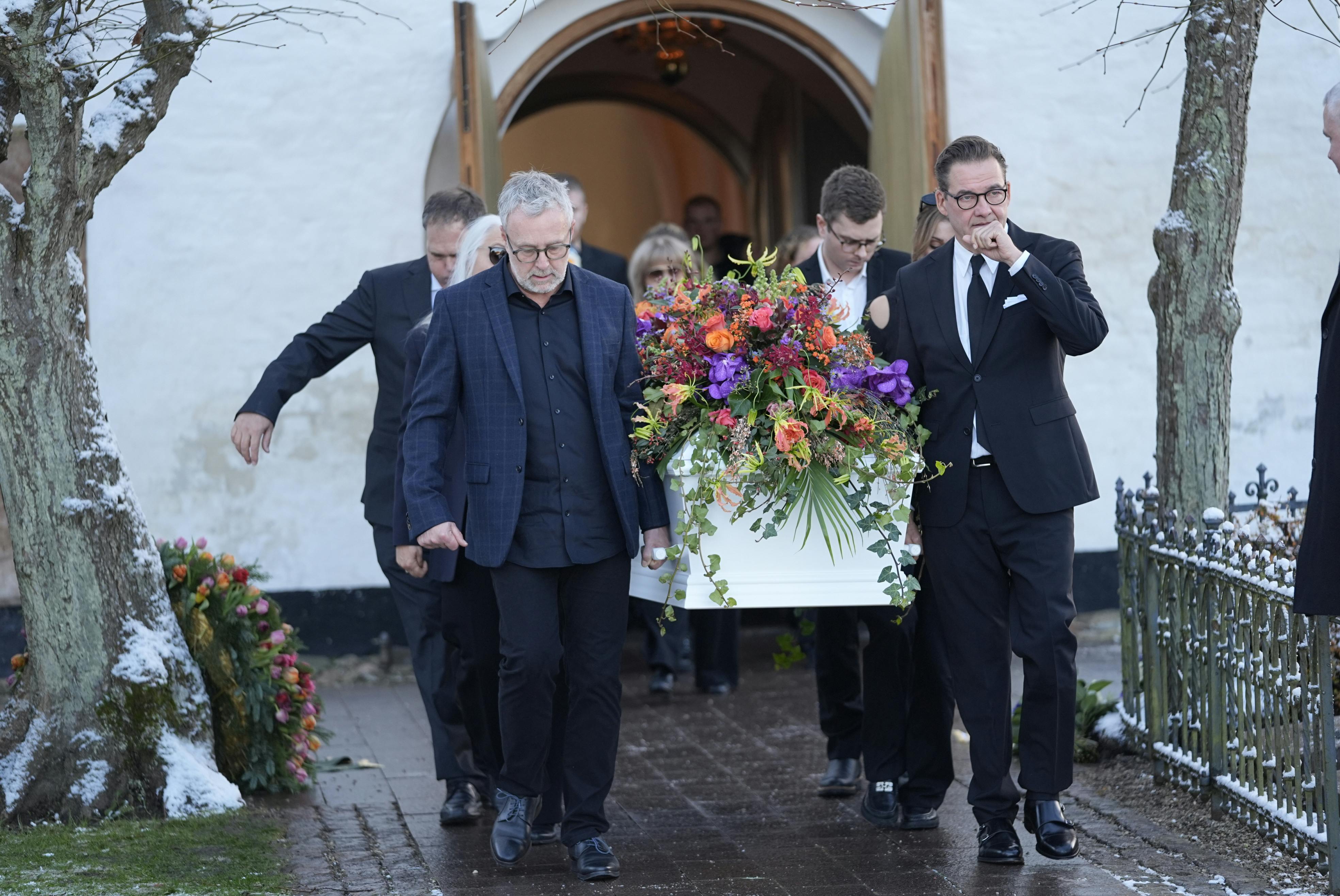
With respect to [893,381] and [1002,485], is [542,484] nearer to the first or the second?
[893,381]

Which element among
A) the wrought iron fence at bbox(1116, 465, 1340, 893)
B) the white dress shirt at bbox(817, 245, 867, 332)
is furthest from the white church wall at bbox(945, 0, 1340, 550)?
the white dress shirt at bbox(817, 245, 867, 332)

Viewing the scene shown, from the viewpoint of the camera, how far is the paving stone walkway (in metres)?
3.95

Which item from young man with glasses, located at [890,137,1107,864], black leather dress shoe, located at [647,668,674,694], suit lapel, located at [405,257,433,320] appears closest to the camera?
young man with glasses, located at [890,137,1107,864]

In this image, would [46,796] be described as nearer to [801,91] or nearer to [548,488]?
[548,488]

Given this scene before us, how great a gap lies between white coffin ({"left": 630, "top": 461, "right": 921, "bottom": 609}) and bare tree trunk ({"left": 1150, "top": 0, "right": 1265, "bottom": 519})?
1.64 metres

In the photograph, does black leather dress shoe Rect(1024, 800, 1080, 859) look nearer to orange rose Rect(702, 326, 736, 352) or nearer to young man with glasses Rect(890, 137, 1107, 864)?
young man with glasses Rect(890, 137, 1107, 864)

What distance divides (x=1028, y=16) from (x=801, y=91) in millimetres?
3570

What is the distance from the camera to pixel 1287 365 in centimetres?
866

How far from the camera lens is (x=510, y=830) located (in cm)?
418

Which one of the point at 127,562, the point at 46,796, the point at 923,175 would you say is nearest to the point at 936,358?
the point at 127,562

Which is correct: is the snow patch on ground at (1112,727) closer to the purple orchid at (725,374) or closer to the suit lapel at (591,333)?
the purple orchid at (725,374)

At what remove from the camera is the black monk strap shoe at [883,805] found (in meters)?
4.57

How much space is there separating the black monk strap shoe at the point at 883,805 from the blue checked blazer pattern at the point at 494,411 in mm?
1128

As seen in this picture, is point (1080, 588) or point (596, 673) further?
point (1080, 588)
